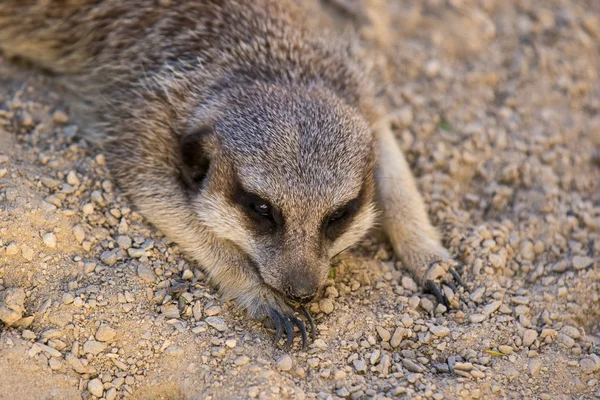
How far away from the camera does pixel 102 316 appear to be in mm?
3793

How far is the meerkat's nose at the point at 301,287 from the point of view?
3.67 m

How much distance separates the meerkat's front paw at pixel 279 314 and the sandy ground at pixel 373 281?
67 mm

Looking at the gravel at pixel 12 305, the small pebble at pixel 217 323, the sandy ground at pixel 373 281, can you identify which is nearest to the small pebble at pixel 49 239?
the sandy ground at pixel 373 281

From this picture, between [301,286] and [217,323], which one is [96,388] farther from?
[301,286]

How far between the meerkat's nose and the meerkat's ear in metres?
0.87

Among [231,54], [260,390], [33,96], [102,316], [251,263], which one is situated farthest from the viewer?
[33,96]

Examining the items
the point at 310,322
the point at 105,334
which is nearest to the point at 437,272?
the point at 310,322

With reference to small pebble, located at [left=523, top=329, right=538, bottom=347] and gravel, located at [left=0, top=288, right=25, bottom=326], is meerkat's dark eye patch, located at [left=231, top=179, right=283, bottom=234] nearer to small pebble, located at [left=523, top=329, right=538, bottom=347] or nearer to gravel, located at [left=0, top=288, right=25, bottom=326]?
gravel, located at [left=0, top=288, right=25, bottom=326]

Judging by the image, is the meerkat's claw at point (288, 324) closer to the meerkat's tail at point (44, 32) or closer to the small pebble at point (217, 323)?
the small pebble at point (217, 323)

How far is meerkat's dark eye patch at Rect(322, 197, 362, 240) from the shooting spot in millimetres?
3867

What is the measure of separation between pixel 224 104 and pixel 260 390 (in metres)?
1.63

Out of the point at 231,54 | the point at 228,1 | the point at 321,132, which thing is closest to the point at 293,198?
the point at 321,132

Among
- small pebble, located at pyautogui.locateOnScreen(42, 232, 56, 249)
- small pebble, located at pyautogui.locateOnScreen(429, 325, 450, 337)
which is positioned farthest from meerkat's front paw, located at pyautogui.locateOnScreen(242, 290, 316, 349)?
small pebble, located at pyautogui.locateOnScreen(42, 232, 56, 249)

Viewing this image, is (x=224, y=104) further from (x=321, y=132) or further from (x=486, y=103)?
(x=486, y=103)
